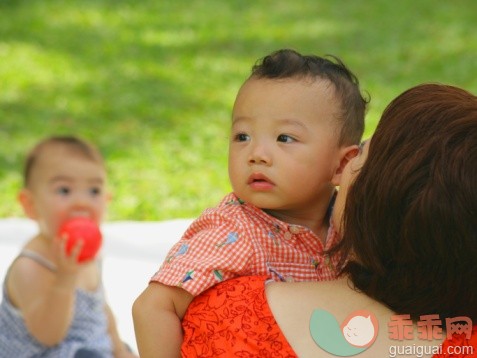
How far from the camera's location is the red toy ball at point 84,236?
2.52m

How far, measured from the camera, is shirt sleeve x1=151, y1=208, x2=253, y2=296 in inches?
81.3

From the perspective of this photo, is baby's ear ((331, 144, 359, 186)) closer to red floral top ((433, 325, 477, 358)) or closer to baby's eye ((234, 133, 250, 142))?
baby's eye ((234, 133, 250, 142))

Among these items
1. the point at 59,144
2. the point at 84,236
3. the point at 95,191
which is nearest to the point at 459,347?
the point at 84,236

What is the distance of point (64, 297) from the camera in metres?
2.69

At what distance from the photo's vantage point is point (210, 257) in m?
2.09

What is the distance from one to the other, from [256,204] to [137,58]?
621cm

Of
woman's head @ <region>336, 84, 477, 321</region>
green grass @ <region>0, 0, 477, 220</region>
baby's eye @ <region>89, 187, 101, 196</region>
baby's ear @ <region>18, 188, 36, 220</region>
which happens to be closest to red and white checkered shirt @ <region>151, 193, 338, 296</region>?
woman's head @ <region>336, 84, 477, 321</region>

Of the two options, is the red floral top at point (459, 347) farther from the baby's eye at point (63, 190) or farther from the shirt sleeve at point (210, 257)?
the baby's eye at point (63, 190)

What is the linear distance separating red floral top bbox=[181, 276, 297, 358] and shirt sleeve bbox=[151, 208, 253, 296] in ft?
0.10

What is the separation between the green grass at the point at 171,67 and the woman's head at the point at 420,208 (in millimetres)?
3266

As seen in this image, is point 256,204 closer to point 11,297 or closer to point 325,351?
point 325,351

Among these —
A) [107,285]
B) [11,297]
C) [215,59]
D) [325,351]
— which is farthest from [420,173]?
[215,59]

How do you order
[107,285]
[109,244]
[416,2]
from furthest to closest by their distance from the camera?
[416,2] < [109,244] < [107,285]

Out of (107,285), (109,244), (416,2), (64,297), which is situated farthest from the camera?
(416,2)
